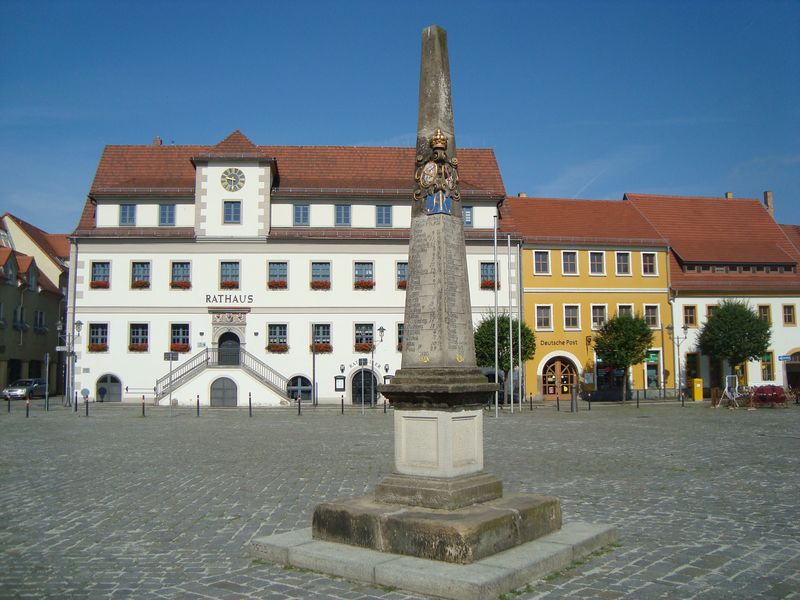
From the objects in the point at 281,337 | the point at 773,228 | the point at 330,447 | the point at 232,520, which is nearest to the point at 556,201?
the point at 773,228

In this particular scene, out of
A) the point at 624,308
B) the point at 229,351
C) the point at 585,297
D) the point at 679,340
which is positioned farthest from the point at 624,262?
the point at 229,351

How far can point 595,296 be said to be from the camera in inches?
1780

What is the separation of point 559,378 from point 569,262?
22.1 feet

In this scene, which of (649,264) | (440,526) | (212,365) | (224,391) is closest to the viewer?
(440,526)

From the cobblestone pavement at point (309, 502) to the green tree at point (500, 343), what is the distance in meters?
14.2

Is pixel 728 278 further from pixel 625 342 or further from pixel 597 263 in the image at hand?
pixel 625 342

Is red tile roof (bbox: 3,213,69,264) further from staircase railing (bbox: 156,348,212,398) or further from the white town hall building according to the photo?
staircase railing (bbox: 156,348,212,398)

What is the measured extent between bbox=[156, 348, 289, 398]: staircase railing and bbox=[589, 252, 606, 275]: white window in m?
Result: 18.8

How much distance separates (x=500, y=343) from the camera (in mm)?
37469

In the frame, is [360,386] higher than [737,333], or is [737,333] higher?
[737,333]

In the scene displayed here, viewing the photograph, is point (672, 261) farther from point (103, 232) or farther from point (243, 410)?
point (103, 232)

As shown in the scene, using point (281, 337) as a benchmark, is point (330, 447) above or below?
below

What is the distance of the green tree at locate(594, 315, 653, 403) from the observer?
4141 cm

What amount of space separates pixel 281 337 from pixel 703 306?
25.0 meters
